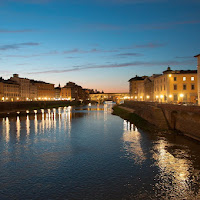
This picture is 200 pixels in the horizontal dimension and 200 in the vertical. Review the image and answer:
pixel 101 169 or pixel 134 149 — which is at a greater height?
pixel 134 149

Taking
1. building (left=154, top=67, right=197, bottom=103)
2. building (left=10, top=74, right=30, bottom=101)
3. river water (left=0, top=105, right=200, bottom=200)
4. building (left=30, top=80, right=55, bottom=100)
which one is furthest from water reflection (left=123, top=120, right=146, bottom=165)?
building (left=30, top=80, right=55, bottom=100)

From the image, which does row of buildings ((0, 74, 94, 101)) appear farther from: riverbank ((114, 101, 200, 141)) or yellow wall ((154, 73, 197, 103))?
riverbank ((114, 101, 200, 141))

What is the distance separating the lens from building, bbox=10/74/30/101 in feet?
490

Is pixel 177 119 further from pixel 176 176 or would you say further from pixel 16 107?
pixel 16 107

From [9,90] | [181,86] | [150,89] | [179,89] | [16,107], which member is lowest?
[16,107]

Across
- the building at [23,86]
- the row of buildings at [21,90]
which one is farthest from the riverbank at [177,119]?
the building at [23,86]

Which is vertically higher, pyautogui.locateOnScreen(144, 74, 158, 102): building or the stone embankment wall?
pyautogui.locateOnScreen(144, 74, 158, 102): building

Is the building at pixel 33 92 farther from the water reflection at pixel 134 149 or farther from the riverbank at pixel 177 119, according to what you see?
the water reflection at pixel 134 149

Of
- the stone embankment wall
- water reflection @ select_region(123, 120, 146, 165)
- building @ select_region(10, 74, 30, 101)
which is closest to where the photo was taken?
water reflection @ select_region(123, 120, 146, 165)

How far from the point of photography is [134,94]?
150m

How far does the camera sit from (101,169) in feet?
66.5

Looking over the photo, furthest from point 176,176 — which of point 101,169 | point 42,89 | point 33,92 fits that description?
point 42,89

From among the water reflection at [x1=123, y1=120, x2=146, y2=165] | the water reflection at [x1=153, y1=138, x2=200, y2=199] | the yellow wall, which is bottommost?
the water reflection at [x1=153, y1=138, x2=200, y2=199]

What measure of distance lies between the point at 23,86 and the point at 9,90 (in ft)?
66.3
